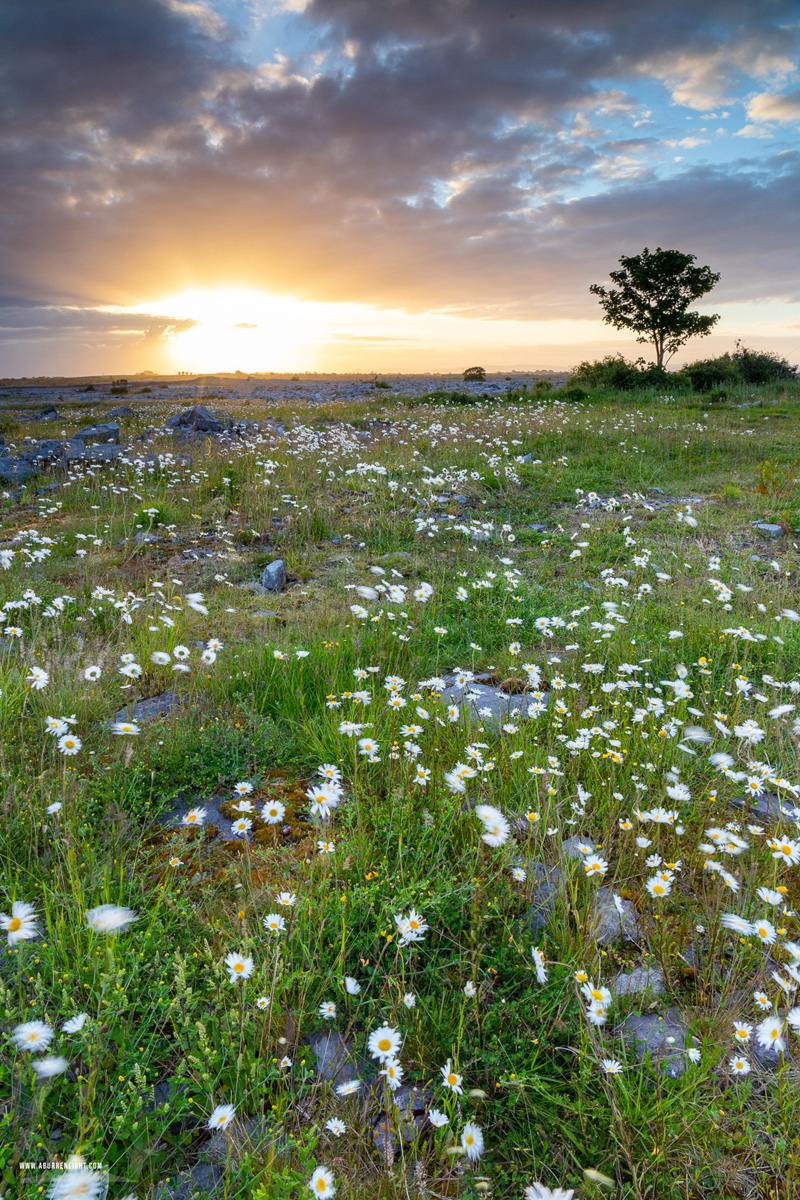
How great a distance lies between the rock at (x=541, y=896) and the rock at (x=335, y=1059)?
768 millimetres

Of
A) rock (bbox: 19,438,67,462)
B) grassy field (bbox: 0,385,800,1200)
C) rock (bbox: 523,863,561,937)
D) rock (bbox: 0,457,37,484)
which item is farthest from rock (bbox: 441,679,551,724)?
rock (bbox: 19,438,67,462)

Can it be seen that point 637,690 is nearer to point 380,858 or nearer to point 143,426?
point 380,858

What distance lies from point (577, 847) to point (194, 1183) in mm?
1686

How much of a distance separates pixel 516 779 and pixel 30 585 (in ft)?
17.5

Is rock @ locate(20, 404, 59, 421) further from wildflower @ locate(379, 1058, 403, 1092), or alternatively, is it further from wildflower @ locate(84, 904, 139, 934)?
wildflower @ locate(379, 1058, 403, 1092)

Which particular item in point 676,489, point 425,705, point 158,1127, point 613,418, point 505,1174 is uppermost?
point 613,418

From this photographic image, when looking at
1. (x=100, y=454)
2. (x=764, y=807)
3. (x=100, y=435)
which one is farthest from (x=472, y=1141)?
(x=100, y=435)

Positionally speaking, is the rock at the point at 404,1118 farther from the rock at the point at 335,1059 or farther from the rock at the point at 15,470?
the rock at the point at 15,470

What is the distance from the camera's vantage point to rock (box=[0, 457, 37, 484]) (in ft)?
38.6

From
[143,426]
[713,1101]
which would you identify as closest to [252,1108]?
[713,1101]

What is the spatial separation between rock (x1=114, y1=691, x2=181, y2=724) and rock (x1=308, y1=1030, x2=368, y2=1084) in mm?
2036

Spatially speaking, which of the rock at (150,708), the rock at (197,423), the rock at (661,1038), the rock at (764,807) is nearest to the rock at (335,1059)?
the rock at (661,1038)

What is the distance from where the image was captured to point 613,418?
15930 mm

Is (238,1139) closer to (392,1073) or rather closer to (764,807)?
(392,1073)
